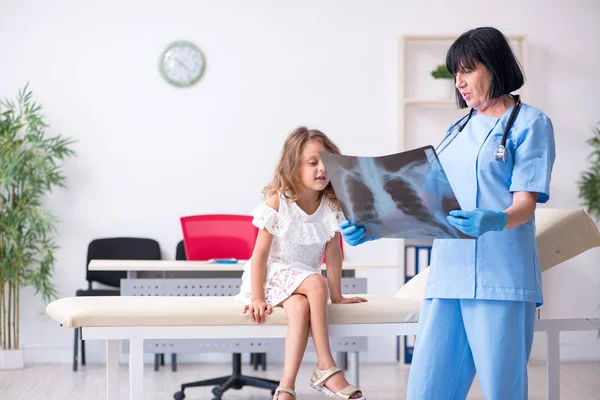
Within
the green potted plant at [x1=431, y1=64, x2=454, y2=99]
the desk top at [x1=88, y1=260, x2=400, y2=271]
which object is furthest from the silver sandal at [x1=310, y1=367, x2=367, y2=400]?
the green potted plant at [x1=431, y1=64, x2=454, y2=99]

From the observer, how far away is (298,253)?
253cm

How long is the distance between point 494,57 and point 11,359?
4208mm

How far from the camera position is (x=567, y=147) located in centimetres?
553

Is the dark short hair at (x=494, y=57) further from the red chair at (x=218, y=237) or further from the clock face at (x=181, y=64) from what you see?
the clock face at (x=181, y=64)

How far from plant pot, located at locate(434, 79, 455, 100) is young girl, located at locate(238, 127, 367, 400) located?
3.08m

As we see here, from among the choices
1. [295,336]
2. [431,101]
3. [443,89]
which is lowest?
[295,336]

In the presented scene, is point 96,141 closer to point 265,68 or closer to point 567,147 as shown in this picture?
point 265,68

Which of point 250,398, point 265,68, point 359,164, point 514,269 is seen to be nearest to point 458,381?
point 514,269

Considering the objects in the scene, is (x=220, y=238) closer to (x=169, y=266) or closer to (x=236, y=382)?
(x=169, y=266)

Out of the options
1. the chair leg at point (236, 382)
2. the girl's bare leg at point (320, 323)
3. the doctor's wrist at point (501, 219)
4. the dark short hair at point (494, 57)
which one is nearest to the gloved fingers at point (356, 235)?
the doctor's wrist at point (501, 219)

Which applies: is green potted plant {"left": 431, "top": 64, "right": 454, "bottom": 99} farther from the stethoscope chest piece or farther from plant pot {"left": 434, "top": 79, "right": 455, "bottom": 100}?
the stethoscope chest piece

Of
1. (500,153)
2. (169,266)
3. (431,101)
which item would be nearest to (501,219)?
(500,153)

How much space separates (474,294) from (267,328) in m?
0.81

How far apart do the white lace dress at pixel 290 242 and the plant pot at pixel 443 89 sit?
308 centimetres
